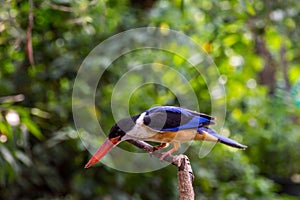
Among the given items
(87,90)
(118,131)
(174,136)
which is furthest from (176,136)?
(87,90)

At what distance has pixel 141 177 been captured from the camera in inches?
102

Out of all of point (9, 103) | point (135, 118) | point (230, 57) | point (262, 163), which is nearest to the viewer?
point (135, 118)

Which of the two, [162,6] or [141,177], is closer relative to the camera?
[141,177]

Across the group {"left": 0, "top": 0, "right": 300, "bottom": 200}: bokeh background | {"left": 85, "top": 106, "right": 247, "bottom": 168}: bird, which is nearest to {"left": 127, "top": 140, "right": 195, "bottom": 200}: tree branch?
{"left": 85, "top": 106, "right": 247, "bottom": 168}: bird

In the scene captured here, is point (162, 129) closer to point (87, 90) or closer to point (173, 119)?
point (173, 119)

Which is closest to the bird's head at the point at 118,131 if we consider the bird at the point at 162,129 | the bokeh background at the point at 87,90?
the bird at the point at 162,129

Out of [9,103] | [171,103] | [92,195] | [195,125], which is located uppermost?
[195,125]

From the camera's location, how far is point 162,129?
3.91ft

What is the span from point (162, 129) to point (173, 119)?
1.5 inches

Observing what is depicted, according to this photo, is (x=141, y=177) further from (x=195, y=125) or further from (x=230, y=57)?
(x=195, y=125)

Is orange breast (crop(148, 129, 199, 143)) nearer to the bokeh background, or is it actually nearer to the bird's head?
the bird's head

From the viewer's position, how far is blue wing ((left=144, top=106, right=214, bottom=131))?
46.8 inches

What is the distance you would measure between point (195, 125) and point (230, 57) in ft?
→ 5.92

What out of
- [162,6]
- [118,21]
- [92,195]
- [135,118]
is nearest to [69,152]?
[92,195]
